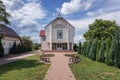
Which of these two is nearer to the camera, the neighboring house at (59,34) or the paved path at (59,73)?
the paved path at (59,73)

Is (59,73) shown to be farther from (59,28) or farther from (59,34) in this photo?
(59,28)

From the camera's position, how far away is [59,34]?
2053 inches

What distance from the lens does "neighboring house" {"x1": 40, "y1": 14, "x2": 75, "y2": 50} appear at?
51781mm

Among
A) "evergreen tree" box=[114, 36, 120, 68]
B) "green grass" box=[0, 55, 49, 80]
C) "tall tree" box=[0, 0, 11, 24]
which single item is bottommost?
"green grass" box=[0, 55, 49, 80]

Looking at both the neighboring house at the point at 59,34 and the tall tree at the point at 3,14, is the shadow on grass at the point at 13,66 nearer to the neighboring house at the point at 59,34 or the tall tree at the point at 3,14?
the tall tree at the point at 3,14

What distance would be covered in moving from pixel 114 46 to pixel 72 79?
25.6ft

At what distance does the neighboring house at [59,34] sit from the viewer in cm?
5178

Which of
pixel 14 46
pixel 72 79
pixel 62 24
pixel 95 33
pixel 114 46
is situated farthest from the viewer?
pixel 62 24

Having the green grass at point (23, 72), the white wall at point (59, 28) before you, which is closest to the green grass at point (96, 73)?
the green grass at point (23, 72)

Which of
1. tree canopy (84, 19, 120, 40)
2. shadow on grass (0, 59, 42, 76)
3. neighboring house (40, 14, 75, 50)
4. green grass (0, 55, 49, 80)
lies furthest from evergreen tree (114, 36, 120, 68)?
neighboring house (40, 14, 75, 50)

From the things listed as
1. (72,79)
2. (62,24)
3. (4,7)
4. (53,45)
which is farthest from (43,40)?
(72,79)

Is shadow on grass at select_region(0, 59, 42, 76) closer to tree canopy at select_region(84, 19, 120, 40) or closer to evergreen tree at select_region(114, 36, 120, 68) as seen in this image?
evergreen tree at select_region(114, 36, 120, 68)

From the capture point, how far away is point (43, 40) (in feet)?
175

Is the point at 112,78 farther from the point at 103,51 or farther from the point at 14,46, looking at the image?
the point at 14,46
